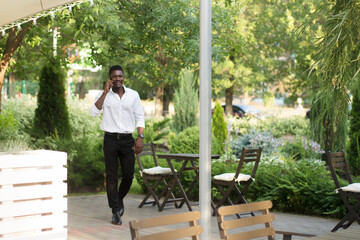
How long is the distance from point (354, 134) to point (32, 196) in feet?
23.5

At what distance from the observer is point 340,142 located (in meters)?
11.8

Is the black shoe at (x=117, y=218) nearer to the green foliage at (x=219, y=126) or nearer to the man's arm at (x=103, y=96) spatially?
the man's arm at (x=103, y=96)

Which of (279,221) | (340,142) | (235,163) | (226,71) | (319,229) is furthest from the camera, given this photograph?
(226,71)

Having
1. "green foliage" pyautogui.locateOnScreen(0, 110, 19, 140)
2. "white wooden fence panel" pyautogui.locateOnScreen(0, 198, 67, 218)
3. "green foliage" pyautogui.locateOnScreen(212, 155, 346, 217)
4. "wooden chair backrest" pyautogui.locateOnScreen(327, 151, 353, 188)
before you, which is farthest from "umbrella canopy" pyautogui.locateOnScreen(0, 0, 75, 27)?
"green foliage" pyautogui.locateOnScreen(212, 155, 346, 217)

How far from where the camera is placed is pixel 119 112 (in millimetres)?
7090

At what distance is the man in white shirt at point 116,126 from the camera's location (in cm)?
706

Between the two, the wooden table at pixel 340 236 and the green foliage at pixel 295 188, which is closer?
the wooden table at pixel 340 236

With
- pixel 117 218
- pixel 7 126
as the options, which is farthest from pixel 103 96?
pixel 7 126

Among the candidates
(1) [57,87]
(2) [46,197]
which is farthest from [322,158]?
(2) [46,197]

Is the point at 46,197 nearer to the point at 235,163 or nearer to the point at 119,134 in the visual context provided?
the point at 119,134

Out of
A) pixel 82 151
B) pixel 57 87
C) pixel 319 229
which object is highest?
pixel 57 87

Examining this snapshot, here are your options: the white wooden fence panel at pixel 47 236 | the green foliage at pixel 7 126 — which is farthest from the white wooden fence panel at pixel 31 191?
the green foliage at pixel 7 126

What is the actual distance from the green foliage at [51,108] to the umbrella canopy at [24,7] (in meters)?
5.63

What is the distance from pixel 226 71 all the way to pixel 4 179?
21131 mm
